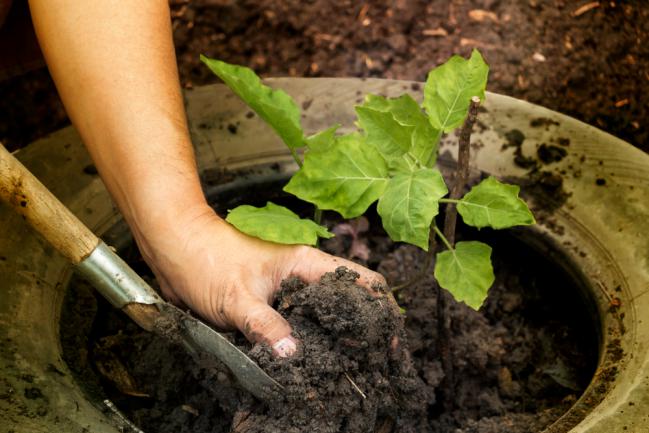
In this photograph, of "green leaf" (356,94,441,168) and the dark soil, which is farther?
the dark soil

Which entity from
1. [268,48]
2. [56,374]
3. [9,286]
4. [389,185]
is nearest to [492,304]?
[389,185]

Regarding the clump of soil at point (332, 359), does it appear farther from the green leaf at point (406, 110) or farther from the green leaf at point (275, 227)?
the green leaf at point (406, 110)

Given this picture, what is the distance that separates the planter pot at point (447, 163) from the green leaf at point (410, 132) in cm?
40

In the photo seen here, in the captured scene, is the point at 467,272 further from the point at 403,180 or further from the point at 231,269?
the point at 231,269

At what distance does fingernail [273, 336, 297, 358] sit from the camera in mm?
1120

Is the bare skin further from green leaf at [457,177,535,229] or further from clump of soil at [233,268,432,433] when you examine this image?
green leaf at [457,177,535,229]

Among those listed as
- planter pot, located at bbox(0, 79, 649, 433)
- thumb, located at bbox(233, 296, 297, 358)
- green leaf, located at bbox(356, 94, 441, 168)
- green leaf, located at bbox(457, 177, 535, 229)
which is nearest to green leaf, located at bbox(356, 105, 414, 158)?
green leaf, located at bbox(356, 94, 441, 168)

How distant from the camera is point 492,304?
1.57 m

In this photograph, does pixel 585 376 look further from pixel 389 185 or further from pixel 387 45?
pixel 387 45

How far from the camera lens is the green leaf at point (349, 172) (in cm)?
119

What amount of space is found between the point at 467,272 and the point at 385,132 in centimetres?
30

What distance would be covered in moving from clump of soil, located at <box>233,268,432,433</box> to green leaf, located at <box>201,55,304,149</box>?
31 centimetres

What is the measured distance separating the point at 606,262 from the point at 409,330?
451 millimetres

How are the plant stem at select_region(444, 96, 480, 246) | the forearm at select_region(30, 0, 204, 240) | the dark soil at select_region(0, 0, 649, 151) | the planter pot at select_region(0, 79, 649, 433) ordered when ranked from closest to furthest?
1. the plant stem at select_region(444, 96, 480, 246)
2. the planter pot at select_region(0, 79, 649, 433)
3. the forearm at select_region(30, 0, 204, 240)
4. the dark soil at select_region(0, 0, 649, 151)
